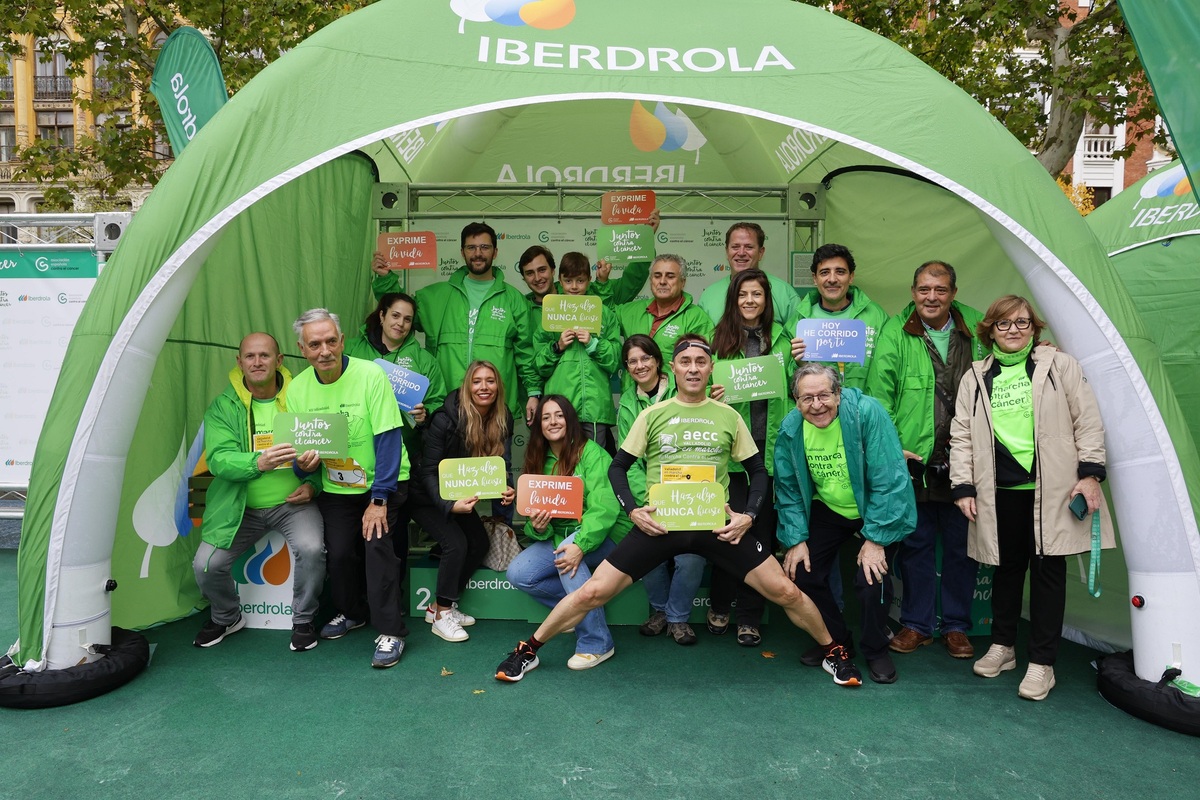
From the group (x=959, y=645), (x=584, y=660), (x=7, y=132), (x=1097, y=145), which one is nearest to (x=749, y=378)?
(x=584, y=660)

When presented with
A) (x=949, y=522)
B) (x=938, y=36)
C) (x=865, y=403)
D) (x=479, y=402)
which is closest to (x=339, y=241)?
(x=479, y=402)

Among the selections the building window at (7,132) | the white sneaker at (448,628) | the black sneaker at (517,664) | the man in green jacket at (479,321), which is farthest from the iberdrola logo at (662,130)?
the building window at (7,132)

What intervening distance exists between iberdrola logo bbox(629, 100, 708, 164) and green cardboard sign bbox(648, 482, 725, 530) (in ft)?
12.5

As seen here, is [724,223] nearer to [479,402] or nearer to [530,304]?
[530,304]

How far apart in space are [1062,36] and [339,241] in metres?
7.90

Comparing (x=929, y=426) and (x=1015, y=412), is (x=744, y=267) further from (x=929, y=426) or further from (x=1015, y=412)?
(x=1015, y=412)

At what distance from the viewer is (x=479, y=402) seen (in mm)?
4137

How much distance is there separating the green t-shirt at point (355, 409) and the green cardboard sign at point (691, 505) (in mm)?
1310

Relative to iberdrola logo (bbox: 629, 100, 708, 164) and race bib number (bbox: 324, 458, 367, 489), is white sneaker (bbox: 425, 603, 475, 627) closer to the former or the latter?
race bib number (bbox: 324, 458, 367, 489)

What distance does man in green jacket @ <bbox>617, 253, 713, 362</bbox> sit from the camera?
14.4ft

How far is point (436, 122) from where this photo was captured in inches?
151

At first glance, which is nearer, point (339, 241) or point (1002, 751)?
point (1002, 751)

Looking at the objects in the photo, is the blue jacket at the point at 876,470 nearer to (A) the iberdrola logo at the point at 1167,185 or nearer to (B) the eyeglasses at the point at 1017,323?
(B) the eyeglasses at the point at 1017,323

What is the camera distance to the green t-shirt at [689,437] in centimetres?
363
